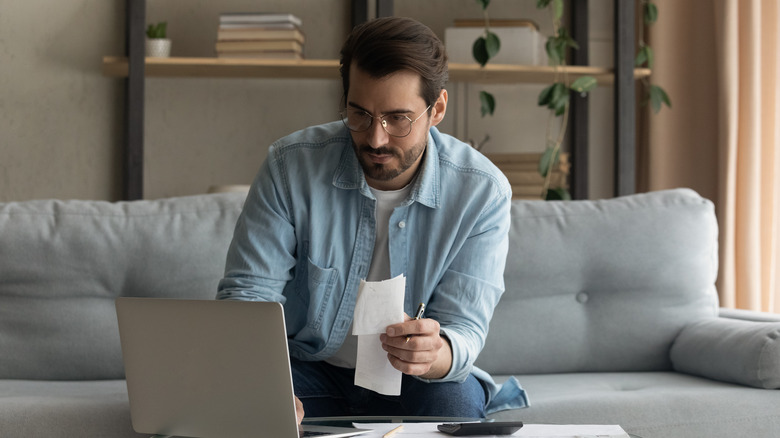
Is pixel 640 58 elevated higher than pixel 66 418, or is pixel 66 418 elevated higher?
pixel 640 58

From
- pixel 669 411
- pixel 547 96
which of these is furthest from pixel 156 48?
pixel 669 411

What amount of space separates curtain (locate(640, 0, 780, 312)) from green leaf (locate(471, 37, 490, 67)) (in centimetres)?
82

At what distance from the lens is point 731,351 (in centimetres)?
178

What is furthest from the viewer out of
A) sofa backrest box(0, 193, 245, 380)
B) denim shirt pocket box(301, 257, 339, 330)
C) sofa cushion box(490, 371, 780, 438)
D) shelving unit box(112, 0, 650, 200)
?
shelving unit box(112, 0, 650, 200)

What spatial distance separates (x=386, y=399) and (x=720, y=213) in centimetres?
176

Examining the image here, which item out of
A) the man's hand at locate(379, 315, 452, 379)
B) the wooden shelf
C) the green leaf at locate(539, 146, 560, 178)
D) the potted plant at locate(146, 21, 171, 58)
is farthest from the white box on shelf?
the man's hand at locate(379, 315, 452, 379)

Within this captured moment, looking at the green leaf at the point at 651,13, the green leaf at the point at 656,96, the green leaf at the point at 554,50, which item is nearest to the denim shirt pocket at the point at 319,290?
the green leaf at the point at 554,50

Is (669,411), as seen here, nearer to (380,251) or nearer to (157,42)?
(380,251)

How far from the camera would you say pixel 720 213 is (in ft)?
9.18

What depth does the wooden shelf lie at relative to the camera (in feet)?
8.32

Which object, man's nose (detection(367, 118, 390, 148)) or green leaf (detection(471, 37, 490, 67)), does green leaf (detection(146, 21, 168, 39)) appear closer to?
green leaf (detection(471, 37, 490, 67))

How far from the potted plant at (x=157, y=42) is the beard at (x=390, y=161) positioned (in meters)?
1.34

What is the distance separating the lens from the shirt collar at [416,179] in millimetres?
1504

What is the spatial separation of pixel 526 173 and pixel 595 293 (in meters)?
0.74
